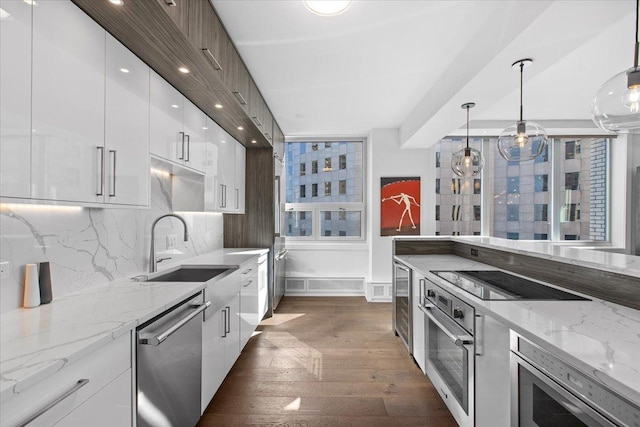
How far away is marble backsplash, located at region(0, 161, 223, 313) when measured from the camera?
4.33 feet

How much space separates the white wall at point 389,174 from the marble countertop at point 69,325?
11.4ft

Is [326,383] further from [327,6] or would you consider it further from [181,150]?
[327,6]

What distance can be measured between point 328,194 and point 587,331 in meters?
4.47

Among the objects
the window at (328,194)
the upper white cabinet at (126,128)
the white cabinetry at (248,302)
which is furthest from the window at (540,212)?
the upper white cabinet at (126,128)

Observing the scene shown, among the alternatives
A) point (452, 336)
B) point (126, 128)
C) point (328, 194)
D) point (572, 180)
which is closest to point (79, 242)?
point (126, 128)

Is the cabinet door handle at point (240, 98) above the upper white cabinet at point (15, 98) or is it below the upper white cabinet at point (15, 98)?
above

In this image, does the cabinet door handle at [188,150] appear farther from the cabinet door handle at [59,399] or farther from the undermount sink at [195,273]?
the cabinet door handle at [59,399]

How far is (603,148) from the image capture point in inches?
204

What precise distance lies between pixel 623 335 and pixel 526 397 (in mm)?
390

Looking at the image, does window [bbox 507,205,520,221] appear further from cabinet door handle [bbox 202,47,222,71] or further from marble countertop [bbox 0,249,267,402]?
marble countertop [bbox 0,249,267,402]

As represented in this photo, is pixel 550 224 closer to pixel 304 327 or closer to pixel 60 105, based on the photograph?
pixel 304 327

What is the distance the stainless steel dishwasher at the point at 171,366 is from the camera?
4.21 feet

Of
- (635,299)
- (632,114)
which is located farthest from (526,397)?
(632,114)

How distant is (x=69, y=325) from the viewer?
1136 mm
